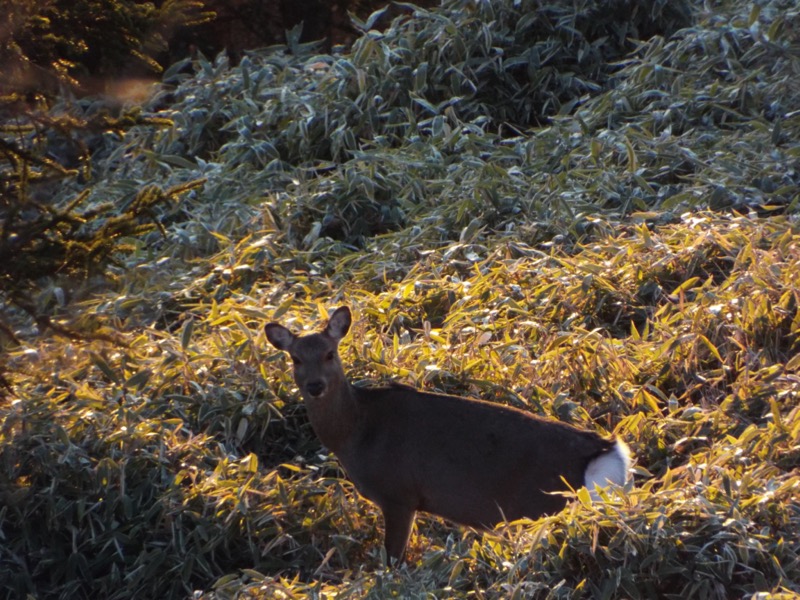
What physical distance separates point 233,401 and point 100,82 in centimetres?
449

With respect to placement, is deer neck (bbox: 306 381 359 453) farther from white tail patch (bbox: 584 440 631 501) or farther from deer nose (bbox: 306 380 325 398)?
white tail patch (bbox: 584 440 631 501)

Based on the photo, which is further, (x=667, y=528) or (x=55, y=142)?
(x=55, y=142)

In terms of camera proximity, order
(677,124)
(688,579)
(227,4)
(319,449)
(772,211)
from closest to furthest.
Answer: (688,579)
(319,449)
(772,211)
(677,124)
(227,4)

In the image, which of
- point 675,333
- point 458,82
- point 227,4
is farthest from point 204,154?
point 675,333

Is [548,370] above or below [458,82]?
below

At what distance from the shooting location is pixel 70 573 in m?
5.95

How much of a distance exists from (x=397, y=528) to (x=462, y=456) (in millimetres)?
476

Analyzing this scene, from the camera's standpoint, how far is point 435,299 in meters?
7.99

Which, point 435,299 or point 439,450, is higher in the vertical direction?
point 439,450

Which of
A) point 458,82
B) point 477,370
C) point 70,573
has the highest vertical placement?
point 458,82

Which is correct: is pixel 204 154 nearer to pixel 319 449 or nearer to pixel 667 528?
pixel 319 449

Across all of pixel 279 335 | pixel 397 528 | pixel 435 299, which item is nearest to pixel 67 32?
pixel 279 335

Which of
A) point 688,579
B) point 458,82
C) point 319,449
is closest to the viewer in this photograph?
point 688,579

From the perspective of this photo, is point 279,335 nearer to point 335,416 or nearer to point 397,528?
point 335,416
